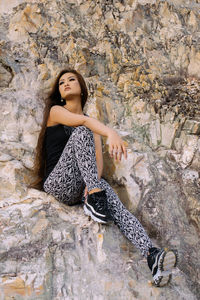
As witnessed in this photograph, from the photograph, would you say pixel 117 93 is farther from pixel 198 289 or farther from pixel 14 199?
pixel 198 289

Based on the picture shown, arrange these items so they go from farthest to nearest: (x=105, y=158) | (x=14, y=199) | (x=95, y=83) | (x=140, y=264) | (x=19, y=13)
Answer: (x=19, y=13) < (x=95, y=83) < (x=105, y=158) < (x=14, y=199) < (x=140, y=264)

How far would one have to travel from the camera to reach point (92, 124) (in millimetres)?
3396

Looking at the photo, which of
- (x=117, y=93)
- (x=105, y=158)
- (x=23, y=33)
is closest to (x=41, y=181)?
(x=105, y=158)

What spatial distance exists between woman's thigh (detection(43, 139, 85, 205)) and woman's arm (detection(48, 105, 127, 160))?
250 millimetres

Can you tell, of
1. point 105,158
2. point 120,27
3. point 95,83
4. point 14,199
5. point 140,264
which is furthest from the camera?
point 120,27

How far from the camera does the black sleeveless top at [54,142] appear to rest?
3799mm

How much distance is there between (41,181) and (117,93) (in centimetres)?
195

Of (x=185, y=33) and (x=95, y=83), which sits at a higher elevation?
(x=185, y=33)

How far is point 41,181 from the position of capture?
407cm

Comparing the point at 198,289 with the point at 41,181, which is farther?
the point at 41,181

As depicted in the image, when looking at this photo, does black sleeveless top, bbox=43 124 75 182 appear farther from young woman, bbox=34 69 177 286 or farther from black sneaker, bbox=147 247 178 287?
black sneaker, bbox=147 247 178 287

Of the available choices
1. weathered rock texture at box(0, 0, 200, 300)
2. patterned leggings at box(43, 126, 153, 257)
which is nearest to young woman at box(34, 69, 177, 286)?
patterned leggings at box(43, 126, 153, 257)

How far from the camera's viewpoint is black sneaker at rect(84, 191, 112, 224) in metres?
Answer: 3.19

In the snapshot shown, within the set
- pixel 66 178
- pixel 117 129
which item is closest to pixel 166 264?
pixel 66 178
